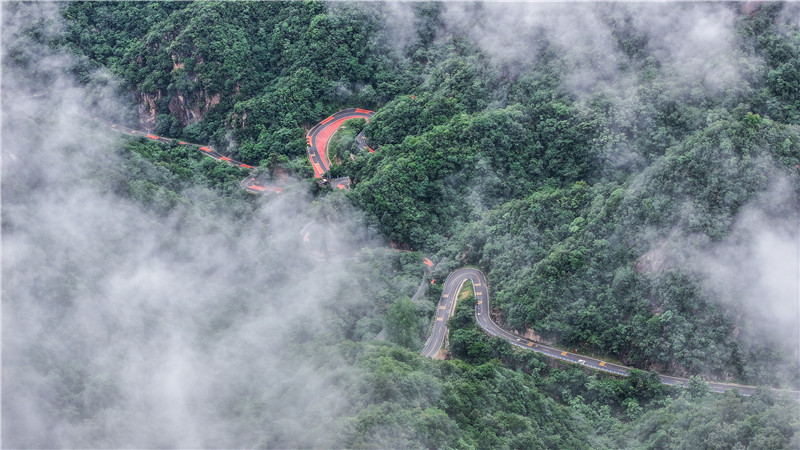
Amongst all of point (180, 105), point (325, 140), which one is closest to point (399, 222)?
point (325, 140)

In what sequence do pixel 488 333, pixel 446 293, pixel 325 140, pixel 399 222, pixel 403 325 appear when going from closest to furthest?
pixel 403 325
pixel 488 333
pixel 446 293
pixel 399 222
pixel 325 140

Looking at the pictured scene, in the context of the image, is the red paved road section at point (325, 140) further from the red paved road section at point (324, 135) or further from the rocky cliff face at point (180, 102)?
the rocky cliff face at point (180, 102)

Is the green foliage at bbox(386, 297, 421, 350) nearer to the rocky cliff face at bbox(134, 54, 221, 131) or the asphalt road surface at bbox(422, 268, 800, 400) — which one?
the asphalt road surface at bbox(422, 268, 800, 400)

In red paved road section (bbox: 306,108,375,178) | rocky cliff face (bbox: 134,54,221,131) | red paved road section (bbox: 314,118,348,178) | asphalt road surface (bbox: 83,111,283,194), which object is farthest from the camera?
rocky cliff face (bbox: 134,54,221,131)

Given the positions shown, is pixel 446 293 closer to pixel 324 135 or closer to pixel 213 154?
pixel 324 135

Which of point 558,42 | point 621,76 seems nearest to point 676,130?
point 621,76

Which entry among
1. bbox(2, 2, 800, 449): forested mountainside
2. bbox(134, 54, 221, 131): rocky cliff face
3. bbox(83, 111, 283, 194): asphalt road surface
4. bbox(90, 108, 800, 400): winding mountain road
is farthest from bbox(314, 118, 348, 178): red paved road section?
bbox(134, 54, 221, 131): rocky cliff face

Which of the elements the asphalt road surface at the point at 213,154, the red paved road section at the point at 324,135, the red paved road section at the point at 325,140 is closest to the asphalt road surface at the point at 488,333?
the red paved road section at the point at 325,140
